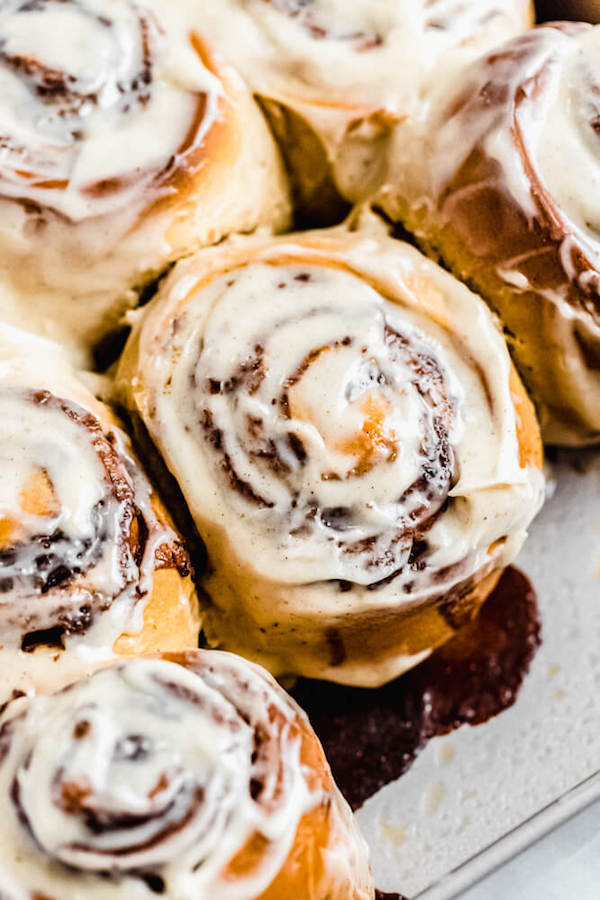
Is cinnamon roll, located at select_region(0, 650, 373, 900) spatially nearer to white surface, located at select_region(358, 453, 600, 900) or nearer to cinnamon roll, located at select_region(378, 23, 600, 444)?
white surface, located at select_region(358, 453, 600, 900)

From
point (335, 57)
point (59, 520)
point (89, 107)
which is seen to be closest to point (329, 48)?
point (335, 57)

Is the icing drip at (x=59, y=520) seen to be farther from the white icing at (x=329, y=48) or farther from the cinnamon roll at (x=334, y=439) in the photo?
the white icing at (x=329, y=48)

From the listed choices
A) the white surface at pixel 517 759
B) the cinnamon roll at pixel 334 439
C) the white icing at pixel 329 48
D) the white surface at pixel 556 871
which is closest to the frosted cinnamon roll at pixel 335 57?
the white icing at pixel 329 48

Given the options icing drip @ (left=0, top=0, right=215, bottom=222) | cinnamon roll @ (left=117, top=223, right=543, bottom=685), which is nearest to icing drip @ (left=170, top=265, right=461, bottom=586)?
cinnamon roll @ (left=117, top=223, right=543, bottom=685)

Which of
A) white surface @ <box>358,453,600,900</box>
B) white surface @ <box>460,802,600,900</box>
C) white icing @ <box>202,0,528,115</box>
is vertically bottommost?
white surface @ <box>358,453,600,900</box>

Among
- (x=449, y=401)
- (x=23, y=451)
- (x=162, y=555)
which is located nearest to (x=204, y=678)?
(x=162, y=555)

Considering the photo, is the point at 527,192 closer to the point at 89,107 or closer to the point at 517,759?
the point at 89,107
